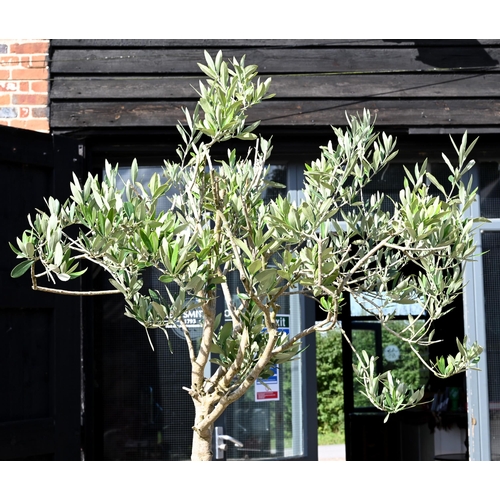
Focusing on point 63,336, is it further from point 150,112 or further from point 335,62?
point 335,62

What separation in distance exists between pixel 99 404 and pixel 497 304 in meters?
2.34

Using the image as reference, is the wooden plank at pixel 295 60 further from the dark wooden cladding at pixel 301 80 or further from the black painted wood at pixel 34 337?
the black painted wood at pixel 34 337

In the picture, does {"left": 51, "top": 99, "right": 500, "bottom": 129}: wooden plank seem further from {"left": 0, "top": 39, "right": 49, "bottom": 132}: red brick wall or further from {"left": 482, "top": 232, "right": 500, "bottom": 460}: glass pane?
{"left": 482, "top": 232, "right": 500, "bottom": 460}: glass pane

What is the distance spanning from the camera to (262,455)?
4324 millimetres

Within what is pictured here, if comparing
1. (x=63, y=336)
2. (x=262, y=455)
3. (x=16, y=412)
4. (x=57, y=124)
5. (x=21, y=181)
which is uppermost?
(x=57, y=124)

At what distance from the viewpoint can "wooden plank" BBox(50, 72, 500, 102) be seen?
4.36 metres

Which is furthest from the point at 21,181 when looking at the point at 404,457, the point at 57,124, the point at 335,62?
the point at 404,457

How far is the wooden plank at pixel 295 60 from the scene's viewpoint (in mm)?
Answer: 4387

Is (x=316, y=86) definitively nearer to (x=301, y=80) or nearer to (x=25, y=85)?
(x=301, y=80)

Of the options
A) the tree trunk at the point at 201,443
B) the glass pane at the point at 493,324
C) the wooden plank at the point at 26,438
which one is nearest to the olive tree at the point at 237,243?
the tree trunk at the point at 201,443

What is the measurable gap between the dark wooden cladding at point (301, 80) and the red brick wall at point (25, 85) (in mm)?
64

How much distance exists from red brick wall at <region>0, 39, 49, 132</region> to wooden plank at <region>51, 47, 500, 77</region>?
0.09m

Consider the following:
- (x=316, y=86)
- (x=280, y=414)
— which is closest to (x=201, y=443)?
(x=280, y=414)

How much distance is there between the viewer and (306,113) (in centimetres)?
438
